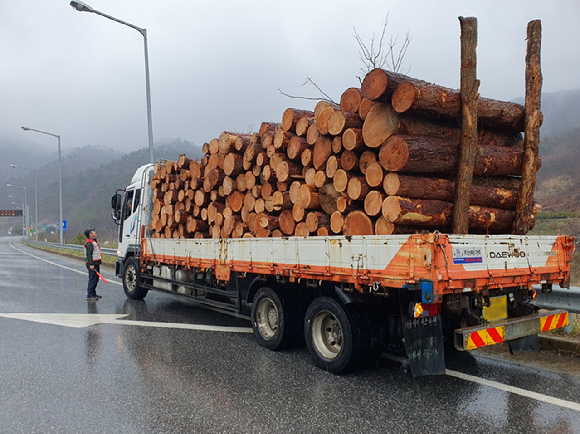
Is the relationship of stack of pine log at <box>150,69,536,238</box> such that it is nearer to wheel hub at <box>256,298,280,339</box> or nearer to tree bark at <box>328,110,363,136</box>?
tree bark at <box>328,110,363,136</box>

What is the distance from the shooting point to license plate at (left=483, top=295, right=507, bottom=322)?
161 inches

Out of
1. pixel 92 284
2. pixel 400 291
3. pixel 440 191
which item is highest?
pixel 440 191

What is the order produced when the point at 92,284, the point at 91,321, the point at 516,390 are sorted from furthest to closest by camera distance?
the point at 92,284 < the point at 91,321 < the point at 516,390

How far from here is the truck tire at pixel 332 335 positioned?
4.30 meters

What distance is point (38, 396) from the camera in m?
4.02

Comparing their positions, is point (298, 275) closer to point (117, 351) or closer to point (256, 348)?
point (256, 348)

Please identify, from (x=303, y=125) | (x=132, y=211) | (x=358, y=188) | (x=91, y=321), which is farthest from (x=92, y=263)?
(x=358, y=188)

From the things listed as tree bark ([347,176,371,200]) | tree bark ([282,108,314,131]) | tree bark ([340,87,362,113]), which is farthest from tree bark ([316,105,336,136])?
tree bark ([347,176,371,200])

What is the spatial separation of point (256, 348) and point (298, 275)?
1325 millimetres

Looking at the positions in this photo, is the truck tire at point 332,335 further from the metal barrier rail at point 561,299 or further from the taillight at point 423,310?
the metal barrier rail at point 561,299

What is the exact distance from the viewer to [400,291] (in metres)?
3.98

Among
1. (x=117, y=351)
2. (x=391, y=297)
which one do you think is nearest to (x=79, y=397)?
(x=117, y=351)

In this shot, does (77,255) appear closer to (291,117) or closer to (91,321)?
(91,321)

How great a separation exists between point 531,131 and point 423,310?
2.73 metres
